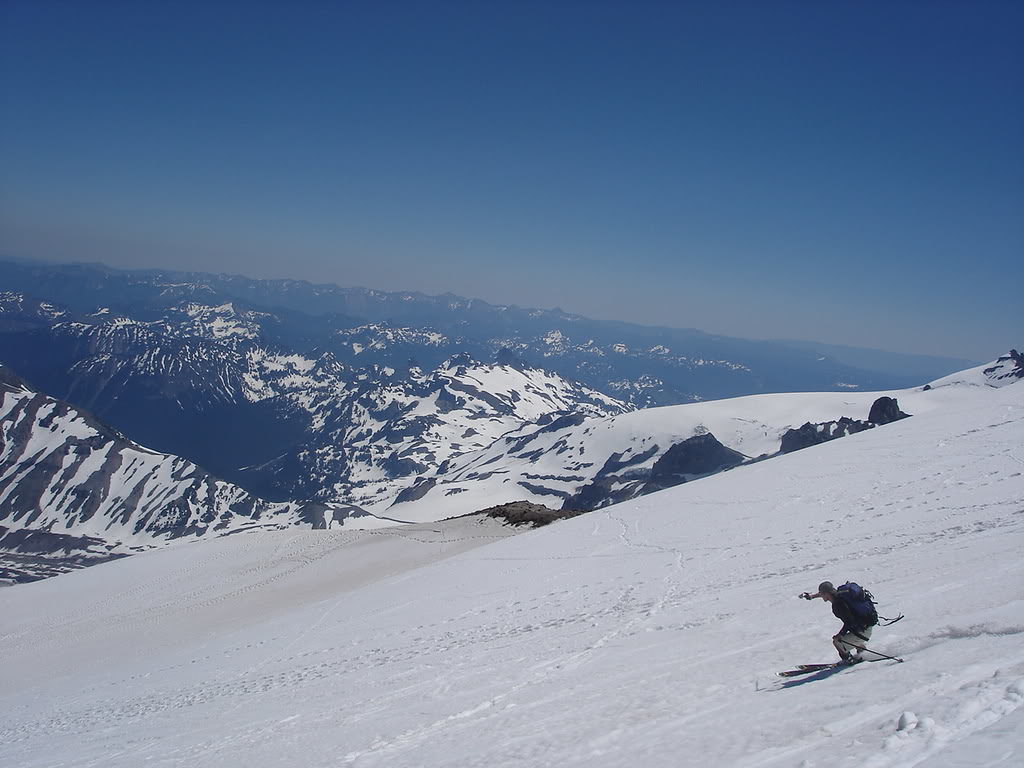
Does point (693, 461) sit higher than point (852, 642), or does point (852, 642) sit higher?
point (852, 642)

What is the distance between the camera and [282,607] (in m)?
29.7

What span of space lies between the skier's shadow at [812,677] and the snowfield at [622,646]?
49 millimetres

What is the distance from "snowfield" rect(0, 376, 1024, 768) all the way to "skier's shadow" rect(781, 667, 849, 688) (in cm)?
5

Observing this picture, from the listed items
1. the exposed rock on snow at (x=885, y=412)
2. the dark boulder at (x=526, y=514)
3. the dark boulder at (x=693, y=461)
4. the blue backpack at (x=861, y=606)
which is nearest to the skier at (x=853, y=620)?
the blue backpack at (x=861, y=606)

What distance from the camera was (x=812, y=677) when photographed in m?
8.63

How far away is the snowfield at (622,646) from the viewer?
744 centimetres

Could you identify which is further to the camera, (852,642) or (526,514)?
(526,514)

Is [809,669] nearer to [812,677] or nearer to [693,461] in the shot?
[812,677]

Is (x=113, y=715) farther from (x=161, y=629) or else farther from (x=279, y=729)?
(x=161, y=629)

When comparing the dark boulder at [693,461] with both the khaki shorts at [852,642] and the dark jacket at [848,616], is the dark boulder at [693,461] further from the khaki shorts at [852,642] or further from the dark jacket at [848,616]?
the dark jacket at [848,616]

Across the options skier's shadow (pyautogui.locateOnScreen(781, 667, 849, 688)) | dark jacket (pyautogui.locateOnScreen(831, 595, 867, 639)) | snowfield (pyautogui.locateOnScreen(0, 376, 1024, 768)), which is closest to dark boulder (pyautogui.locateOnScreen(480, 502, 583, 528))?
snowfield (pyautogui.locateOnScreen(0, 376, 1024, 768))

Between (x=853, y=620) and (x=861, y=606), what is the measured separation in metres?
0.30

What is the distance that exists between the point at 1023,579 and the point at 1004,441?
65.8 ft

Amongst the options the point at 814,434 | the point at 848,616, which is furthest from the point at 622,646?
the point at 814,434
